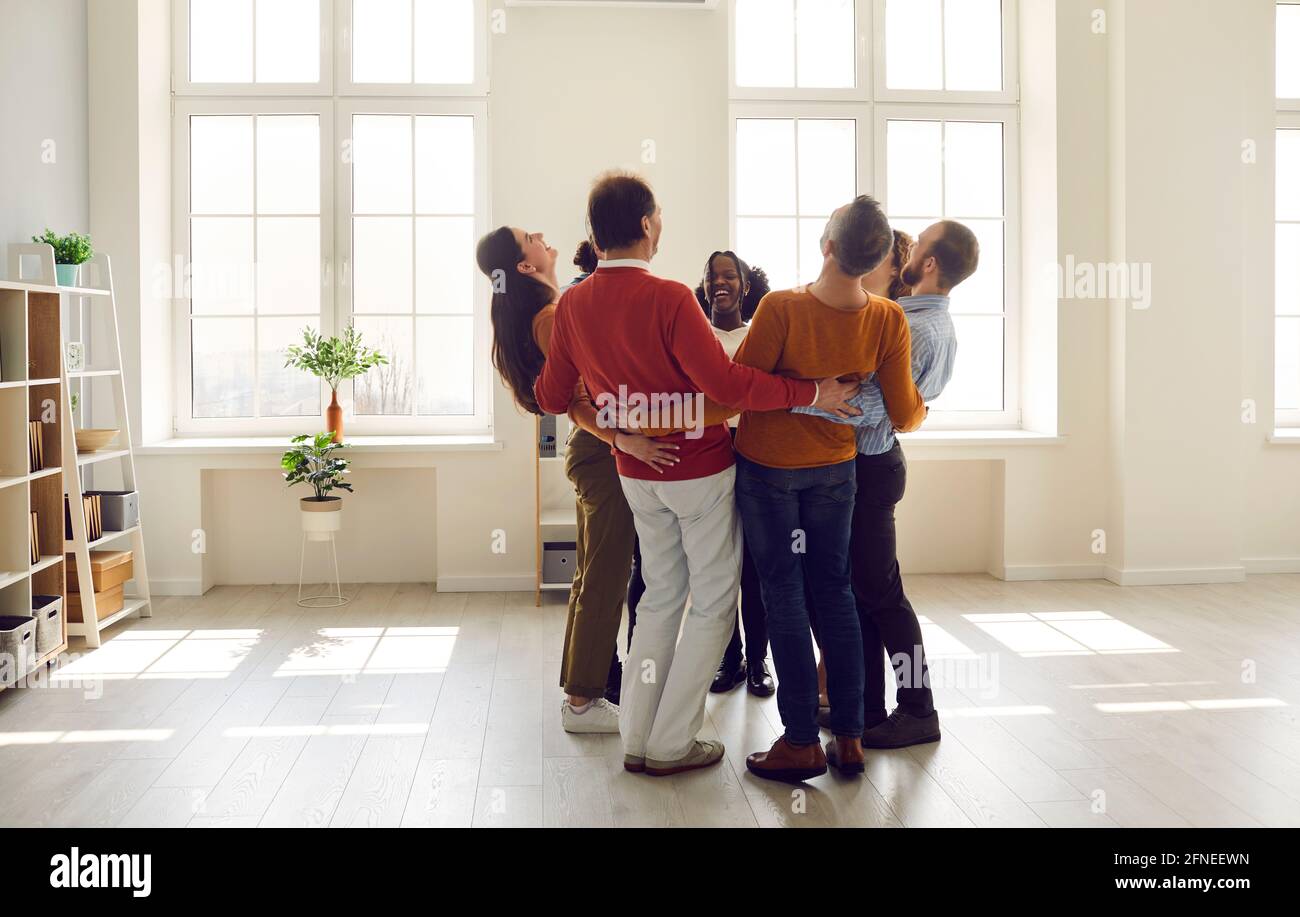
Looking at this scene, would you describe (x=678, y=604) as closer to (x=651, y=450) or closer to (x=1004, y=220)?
(x=651, y=450)

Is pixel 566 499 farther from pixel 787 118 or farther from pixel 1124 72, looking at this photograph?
pixel 1124 72

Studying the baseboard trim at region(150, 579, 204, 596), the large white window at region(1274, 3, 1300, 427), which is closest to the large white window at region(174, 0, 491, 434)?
the baseboard trim at region(150, 579, 204, 596)

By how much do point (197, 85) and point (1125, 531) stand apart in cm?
535

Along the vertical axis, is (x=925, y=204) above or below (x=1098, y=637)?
above

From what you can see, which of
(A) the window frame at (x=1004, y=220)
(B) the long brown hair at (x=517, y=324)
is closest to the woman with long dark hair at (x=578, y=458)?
(B) the long brown hair at (x=517, y=324)

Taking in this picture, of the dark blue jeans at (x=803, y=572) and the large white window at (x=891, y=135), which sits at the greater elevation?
the large white window at (x=891, y=135)

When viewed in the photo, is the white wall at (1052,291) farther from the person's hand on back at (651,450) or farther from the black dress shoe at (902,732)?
the person's hand on back at (651,450)

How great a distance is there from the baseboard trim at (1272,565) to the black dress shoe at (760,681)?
3.47m

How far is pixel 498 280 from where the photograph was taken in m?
3.22

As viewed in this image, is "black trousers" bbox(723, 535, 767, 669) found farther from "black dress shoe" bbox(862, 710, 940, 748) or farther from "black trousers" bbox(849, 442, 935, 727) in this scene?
"black dress shoe" bbox(862, 710, 940, 748)

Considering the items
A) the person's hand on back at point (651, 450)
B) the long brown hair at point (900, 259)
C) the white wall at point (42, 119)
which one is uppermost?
the white wall at point (42, 119)

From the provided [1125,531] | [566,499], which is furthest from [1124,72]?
[566,499]

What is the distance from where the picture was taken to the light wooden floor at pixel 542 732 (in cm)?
280
